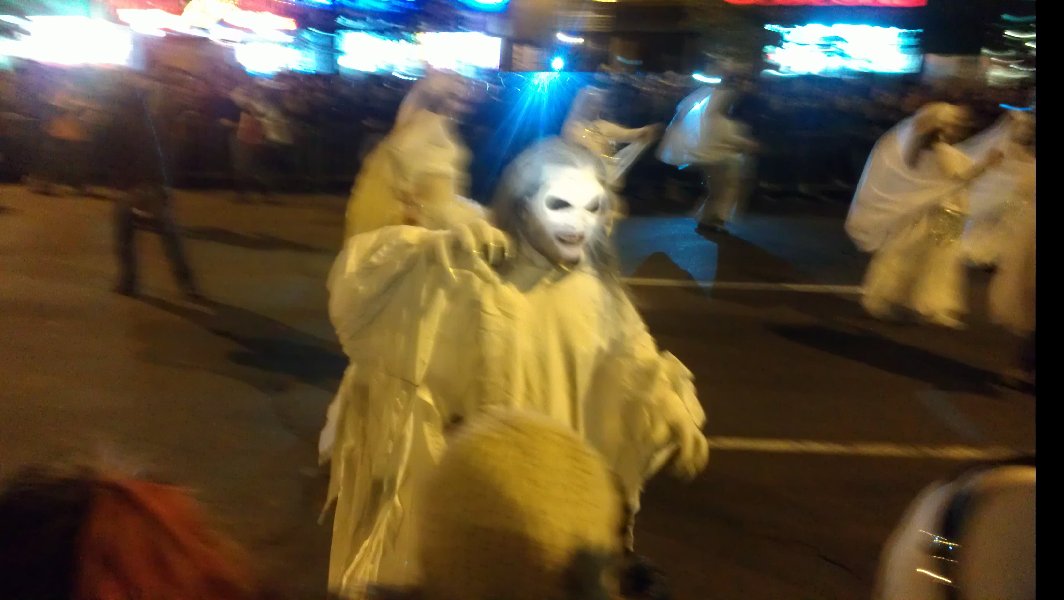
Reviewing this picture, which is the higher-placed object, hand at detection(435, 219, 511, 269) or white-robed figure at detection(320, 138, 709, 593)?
hand at detection(435, 219, 511, 269)

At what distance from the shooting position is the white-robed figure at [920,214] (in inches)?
218

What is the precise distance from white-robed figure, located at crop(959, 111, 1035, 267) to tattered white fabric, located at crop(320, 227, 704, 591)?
136 inches

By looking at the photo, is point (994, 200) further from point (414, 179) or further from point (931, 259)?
point (414, 179)

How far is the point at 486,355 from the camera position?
2025mm

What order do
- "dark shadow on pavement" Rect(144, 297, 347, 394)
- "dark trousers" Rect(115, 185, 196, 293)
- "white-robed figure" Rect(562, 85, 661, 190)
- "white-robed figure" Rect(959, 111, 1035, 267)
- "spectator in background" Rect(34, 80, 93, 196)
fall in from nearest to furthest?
"white-robed figure" Rect(562, 85, 661, 190) → "white-robed figure" Rect(959, 111, 1035, 267) → "dark shadow on pavement" Rect(144, 297, 347, 394) → "dark trousers" Rect(115, 185, 196, 293) → "spectator in background" Rect(34, 80, 93, 196)

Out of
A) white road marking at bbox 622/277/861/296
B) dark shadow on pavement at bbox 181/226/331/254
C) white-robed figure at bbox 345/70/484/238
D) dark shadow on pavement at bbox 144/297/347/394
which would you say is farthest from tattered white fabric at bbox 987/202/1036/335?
dark shadow on pavement at bbox 181/226/331/254

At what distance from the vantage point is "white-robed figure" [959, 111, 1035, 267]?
491 centimetres

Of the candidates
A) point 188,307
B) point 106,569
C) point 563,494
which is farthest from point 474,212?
point 188,307

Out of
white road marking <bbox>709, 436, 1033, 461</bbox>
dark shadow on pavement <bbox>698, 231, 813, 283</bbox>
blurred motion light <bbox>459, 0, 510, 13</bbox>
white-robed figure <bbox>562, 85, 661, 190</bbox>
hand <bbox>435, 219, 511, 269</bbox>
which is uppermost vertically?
blurred motion light <bbox>459, 0, 510, 13</bbox>

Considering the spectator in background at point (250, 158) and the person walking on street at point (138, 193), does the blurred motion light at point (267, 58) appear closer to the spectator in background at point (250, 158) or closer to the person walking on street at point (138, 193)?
the person walking on street at point (138, 193)

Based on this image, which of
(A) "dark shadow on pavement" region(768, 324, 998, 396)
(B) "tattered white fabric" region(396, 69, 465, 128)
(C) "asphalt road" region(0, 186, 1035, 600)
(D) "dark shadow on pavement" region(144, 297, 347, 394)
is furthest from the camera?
(A) "dark shadow on pavement" region(768, 324, 998, 396)

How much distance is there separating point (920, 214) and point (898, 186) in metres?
0.23

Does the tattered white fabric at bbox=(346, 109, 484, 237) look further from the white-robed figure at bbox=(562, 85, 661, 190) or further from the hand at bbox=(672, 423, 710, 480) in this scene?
the hand at bbox=(672, 423, 710, 480)

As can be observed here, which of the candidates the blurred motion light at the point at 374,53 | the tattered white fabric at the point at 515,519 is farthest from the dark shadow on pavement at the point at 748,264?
the tattered white fabric at the point at 515,519
